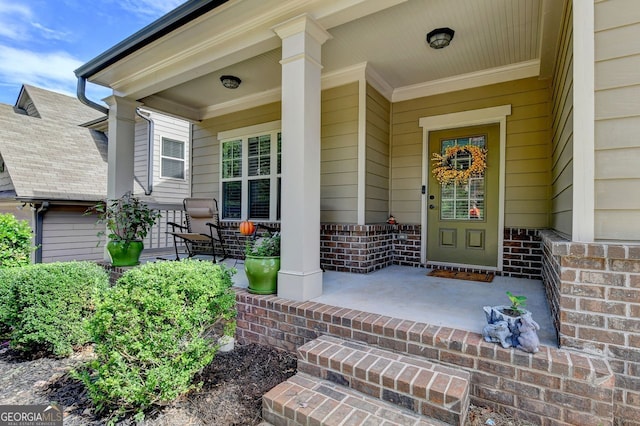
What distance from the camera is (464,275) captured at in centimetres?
376

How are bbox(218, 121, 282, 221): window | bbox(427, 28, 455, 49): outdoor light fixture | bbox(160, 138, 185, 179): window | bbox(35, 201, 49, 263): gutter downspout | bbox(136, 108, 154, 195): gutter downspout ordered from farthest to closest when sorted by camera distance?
1. bbox(160, 138, 185, 179): window
2. bbox(136, 108, 154, 195): gutter downspout
3. bbox(35, 201, 49, 263): gutter downspout
4. bbox(218, 121, 282, 221): window
5. bbox(427, 28, 455, 49): outdoor light fixture

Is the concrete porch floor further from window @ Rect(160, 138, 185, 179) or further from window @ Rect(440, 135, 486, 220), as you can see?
window @ Rect(160, 138, 185, 179)

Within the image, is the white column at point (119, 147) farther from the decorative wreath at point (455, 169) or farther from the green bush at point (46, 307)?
the decorative wreath at point (455, 169)

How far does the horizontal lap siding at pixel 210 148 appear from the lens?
5328mm

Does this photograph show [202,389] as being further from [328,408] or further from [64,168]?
[64,168]

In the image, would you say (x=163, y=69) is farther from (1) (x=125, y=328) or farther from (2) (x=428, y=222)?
(2) (x=428, y=222)

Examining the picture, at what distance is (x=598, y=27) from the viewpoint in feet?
5.50

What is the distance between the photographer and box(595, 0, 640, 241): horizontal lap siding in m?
1.59

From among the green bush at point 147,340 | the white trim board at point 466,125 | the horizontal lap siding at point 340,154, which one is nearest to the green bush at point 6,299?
the green bush at point 147,340

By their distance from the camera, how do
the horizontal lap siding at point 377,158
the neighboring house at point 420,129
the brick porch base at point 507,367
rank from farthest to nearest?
the horizontal lap siding at point 377,158 → the neighboring house at point 420,129 → the brick porch base at point 507,367

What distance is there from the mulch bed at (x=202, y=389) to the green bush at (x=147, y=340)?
0.11 metres

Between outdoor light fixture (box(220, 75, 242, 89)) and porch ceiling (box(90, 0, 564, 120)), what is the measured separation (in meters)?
0.09

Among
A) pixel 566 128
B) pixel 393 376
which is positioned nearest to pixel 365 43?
pixel 566 128

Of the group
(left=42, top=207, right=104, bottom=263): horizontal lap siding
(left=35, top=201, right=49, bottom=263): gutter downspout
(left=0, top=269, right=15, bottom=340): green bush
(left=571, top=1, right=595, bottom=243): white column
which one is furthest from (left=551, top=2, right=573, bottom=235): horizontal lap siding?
(left=35, top=201, right=49, bottom=263): gutter downspout
